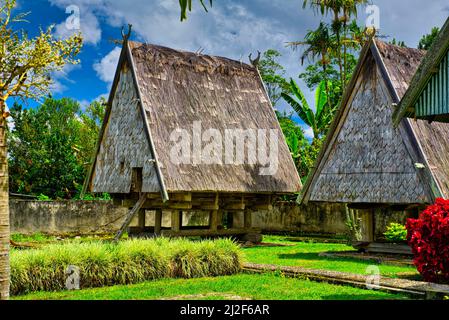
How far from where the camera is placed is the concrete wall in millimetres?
22250

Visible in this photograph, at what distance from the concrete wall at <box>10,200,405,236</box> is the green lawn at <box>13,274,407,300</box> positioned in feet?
36.9

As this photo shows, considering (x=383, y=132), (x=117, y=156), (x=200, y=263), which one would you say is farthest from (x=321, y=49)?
(x=200, y=263)

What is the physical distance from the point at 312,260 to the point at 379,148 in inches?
122

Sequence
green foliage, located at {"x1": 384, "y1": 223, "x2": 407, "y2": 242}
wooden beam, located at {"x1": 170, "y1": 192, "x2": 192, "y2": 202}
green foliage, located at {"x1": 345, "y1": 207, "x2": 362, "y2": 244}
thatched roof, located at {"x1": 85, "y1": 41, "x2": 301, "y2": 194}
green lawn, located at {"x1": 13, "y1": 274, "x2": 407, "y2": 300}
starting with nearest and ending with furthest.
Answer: green lawn, located at {"x1": 13, "y1": 274, "x2": 407, "y2": 300}, green foliage, located at {"x1": 384, "y1": 223, "x2": 407, "y2": 242}, thatched roof, located at {"x1": 85, "y1": 41, "x2": 301, "y2": 194}, wooden beam, located at {"x1": 170, "y1": 192, "x2": 192, "y2": 202}, green foliage, located at {"x1": 345, "y1": 207, "x2": 362, "y2": 244}

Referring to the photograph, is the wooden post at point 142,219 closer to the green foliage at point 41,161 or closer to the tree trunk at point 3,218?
the green foliage at point 41,161

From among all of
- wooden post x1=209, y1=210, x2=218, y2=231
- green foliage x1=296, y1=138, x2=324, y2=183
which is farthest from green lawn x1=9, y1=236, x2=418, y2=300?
green foliage x1=296, y1=138, x2=324, y2=183

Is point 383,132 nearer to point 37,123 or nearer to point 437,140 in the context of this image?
point 437,140

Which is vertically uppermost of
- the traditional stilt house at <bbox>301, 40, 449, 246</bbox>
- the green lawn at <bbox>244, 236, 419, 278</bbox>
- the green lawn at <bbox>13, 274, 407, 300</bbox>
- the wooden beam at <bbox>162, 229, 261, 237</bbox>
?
the traditional stilt house at <bbox>301, 40, 449, 246</bbox>

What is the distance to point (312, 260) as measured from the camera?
14.3 metres

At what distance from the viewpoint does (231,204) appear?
19.8 metres

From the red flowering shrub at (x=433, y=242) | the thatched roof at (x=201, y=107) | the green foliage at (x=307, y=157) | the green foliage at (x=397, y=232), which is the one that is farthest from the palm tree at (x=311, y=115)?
the red flowering shrub at (x=433, y=242)

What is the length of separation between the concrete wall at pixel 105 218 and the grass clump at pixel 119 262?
1008 centimetres

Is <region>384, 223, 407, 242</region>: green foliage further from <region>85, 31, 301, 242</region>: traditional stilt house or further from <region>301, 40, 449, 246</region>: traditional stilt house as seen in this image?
<region>85, 31, 301, 242</region>: traditional stilt house

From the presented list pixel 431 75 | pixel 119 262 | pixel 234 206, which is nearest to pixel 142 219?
pixel 234 206
